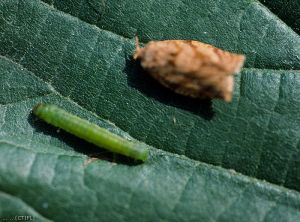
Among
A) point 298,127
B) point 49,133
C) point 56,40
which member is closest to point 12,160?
point 49,133

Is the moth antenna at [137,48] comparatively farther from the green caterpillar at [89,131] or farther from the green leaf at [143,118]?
the green caterpillar at [89,131]

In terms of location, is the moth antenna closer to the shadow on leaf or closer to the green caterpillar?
the shadow on leaf

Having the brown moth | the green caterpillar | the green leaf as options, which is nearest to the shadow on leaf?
the green leaf

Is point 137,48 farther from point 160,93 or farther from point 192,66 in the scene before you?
point 192,66

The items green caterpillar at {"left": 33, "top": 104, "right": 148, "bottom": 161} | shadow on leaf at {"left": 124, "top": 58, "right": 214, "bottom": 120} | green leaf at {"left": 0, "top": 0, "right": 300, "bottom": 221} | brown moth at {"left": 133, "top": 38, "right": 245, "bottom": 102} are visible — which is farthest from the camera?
shadow on leaf at {"left": 124, "top": 58, "right": 214, "bottom": 120}

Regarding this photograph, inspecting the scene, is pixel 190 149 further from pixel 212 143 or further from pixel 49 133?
pixel 49 133
